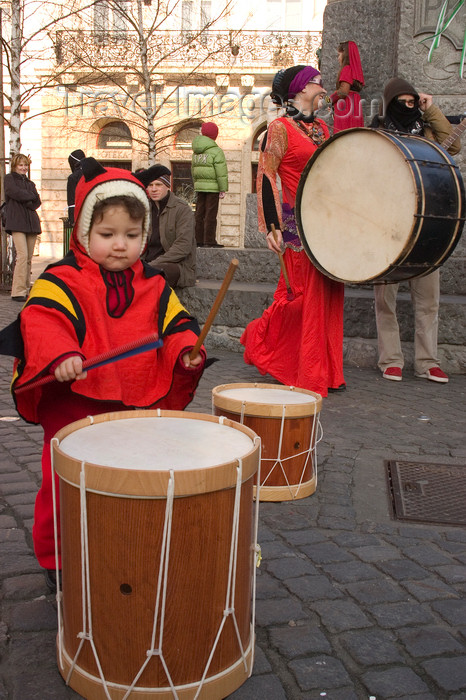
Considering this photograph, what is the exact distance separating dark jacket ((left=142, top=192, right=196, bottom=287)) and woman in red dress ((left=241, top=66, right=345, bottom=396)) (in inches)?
75.4

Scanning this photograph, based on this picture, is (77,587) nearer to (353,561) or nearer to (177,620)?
(177,620)

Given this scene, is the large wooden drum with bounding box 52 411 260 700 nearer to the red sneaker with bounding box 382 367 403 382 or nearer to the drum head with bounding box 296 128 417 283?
the drum head with bounding box 296 128 417 283

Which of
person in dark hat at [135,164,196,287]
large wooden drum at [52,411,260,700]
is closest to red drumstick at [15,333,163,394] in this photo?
large wooden drum at [52,411,260,700]

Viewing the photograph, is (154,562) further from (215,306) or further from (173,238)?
(173,238)

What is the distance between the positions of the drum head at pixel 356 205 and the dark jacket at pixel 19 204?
18.8 feet

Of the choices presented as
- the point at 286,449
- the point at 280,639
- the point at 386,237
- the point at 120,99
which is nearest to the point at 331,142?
the point at 386,237

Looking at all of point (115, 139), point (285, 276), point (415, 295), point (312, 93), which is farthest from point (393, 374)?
point (115, 139)

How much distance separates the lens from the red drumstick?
6.52 feet

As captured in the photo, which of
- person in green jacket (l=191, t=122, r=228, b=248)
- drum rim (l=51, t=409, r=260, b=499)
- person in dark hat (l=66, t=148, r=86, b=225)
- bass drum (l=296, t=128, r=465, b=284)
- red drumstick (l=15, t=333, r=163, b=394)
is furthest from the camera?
person in green jacket (l=191, t=122, r=228, b=248)

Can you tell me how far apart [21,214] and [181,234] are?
3.49 metres

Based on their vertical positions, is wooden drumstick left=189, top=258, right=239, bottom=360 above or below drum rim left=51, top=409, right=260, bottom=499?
above

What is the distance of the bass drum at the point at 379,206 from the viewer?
14.8 ft

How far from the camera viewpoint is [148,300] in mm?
2516

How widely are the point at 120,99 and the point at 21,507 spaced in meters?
20.6
